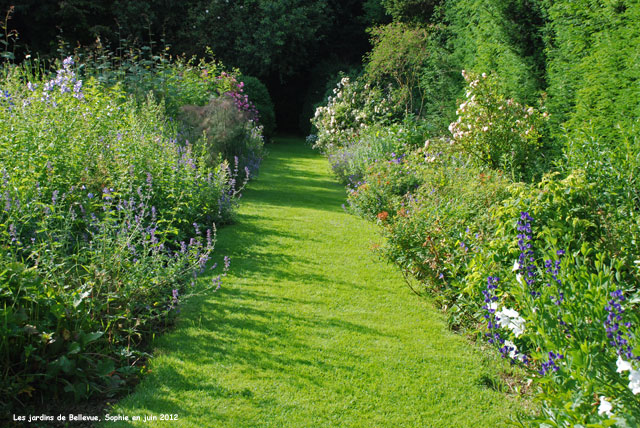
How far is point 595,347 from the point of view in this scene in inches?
85.8

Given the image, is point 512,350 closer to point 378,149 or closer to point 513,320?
point 513,320

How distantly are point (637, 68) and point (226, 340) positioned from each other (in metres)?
5.92

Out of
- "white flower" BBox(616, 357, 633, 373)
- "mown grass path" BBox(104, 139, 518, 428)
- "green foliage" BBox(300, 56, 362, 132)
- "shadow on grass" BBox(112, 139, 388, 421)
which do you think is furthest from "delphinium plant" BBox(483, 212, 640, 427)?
"green foliage" BBox(300, 56, 362, 132)

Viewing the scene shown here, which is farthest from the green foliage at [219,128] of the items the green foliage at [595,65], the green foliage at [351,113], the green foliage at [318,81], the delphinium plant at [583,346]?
the green foliage at [318,81]

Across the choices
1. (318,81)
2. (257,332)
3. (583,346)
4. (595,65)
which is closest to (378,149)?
(595,65)

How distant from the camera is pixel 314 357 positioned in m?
3.48

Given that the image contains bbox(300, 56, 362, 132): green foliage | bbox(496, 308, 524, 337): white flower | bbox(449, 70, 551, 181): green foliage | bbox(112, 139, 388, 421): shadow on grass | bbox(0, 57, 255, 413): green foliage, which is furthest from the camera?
bbox(300, 56, 362, 132): green foliage

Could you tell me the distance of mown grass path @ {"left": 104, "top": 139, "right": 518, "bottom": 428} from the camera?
2881 mm

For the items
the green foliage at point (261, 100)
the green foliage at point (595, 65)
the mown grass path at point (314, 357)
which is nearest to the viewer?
the mown grass path at point (314, 357)

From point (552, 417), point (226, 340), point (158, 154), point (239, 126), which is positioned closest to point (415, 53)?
point (239, 126)

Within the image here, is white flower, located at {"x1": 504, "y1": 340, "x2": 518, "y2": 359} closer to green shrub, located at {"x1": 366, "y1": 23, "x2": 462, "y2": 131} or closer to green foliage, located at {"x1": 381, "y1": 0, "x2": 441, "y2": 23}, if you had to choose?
green shrub, located at {"x1": 366, "y1": 23, "x2": 462, "y2": 131}

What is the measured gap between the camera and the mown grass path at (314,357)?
9.45ft

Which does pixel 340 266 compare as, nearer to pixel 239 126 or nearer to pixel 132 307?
pixel 132 307

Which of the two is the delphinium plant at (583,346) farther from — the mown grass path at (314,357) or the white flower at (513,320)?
the mown grass path at (314,357)
